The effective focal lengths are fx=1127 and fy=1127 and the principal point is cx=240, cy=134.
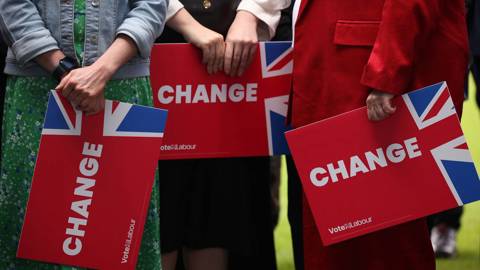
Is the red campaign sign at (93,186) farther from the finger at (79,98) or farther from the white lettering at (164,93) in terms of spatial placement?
the white lettering at (164,93)

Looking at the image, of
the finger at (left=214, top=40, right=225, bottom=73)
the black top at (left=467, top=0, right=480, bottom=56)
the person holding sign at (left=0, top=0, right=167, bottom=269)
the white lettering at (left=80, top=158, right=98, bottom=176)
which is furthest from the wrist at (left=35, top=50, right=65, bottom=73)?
the black top at (left=467, top=0, right=480, bottom=56)

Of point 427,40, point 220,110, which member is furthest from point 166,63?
point 427,40

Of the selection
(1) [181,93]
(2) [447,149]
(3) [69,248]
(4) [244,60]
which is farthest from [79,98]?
(2) [447,149]

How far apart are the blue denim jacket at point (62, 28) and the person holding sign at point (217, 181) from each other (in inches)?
13.6

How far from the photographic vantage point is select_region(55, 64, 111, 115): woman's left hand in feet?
10.1

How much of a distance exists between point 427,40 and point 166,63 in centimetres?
83

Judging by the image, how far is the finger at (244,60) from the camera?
3.56 metres

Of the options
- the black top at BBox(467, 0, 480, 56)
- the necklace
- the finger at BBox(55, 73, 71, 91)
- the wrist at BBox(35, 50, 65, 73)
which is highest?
the black top at BBox(467, 0, 480, 56)

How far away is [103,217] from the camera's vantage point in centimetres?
320

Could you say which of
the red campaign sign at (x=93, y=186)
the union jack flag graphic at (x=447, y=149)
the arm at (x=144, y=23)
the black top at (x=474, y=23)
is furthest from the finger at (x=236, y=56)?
the black top at (x=474, y=23)

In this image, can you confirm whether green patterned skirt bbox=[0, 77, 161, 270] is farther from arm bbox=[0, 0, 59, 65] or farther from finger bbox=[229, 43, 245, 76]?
finger bbox=[229, 43, 245, 76]

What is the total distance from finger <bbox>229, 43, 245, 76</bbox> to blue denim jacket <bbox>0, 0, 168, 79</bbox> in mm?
378

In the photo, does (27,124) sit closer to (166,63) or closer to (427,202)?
(166,63)

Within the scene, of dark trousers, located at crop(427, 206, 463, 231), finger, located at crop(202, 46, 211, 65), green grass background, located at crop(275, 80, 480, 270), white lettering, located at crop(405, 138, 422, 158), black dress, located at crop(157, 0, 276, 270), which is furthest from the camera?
dark trousers, located at crop(427, 206, 463, 231)
